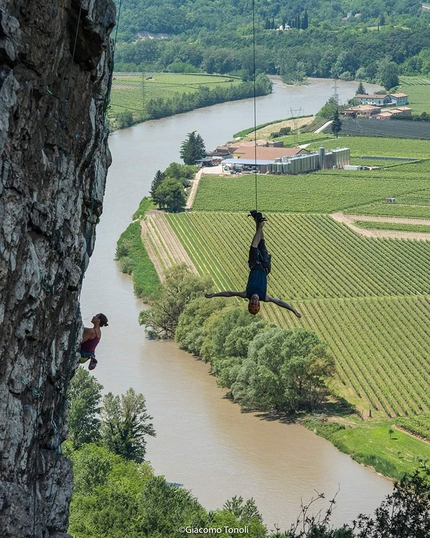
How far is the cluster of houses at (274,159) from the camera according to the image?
66.4 meters

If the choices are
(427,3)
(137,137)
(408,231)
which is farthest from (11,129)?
(427,3)

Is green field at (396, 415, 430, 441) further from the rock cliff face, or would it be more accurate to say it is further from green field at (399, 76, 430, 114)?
green field at (399, 76, 430, 114)

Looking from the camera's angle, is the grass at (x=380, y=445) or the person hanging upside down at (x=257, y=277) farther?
the grass at (x=380, y=445)

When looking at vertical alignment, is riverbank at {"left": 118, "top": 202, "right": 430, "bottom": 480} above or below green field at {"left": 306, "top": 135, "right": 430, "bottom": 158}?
Result: above

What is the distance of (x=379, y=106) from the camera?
304 feet

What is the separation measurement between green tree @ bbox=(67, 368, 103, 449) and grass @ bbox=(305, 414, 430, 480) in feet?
18.6

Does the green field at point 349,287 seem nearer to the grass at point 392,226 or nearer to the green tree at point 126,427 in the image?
the grass at point 392,226

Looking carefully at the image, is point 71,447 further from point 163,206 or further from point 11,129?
point 163,206

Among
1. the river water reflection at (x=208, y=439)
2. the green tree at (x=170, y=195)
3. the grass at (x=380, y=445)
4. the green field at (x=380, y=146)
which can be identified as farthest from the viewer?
the green field at (x=380, y=146)

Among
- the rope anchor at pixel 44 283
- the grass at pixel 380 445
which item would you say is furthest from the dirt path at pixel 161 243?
the rope anchor at pixel 44 283

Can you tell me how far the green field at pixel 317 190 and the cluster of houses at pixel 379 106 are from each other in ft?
67.4

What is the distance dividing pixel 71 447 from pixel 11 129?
18.5 metres

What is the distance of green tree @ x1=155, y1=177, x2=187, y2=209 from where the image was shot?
54.4 meters

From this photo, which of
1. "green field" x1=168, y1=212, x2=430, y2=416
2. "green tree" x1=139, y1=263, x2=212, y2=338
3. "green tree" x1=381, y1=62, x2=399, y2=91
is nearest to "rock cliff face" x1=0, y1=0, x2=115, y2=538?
"green field" x1=168, y1=212, x2=430, y2=416
